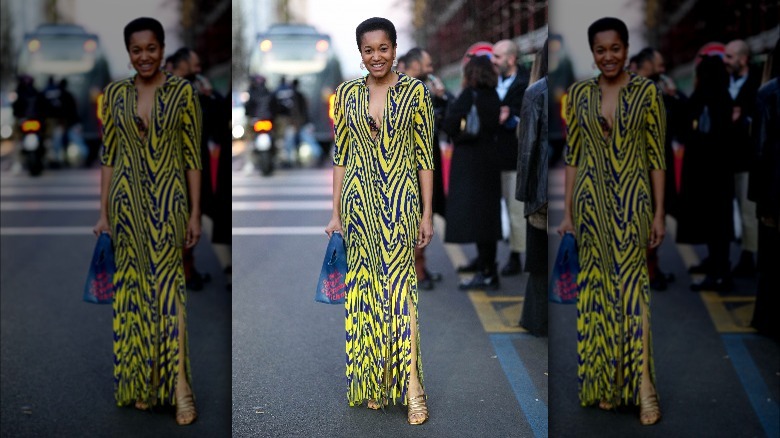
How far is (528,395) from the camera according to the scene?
11.6 ft

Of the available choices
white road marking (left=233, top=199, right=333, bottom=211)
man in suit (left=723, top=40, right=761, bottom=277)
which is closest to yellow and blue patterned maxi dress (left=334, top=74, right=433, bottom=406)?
white road marking (left=233, top=199, right=333, bottom=211)

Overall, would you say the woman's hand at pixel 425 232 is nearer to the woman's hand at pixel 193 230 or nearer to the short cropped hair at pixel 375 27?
the short cropped hair at pixel 375 27

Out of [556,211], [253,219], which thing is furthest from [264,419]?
[556,211]

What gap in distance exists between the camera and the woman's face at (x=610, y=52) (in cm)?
389

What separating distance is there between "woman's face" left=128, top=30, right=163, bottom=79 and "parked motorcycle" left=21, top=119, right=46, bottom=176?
Answer: 7950 millimetres

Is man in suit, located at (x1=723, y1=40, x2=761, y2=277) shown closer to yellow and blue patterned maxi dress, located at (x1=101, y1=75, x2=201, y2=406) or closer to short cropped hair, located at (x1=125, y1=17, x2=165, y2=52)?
yellow and blue patterned maxi dress, located at (x1=101, y1=75, x2=201, y2=406)

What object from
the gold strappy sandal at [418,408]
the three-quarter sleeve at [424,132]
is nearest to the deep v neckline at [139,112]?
the three-quarter sleeve at [424,132]

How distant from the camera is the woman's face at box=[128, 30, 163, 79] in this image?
12.2 feet

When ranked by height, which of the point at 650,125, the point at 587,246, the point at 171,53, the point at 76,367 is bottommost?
the point at 76,367

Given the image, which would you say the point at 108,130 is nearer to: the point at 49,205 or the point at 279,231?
the point at 279,231

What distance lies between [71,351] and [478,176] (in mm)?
2321

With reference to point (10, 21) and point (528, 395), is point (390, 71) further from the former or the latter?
point (10, 21)

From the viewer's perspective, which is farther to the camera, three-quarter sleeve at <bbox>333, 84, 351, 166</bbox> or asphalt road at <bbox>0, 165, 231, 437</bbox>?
asphalt road at <bbox>0, 165, 231, 437</bbox>

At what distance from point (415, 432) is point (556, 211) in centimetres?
693
